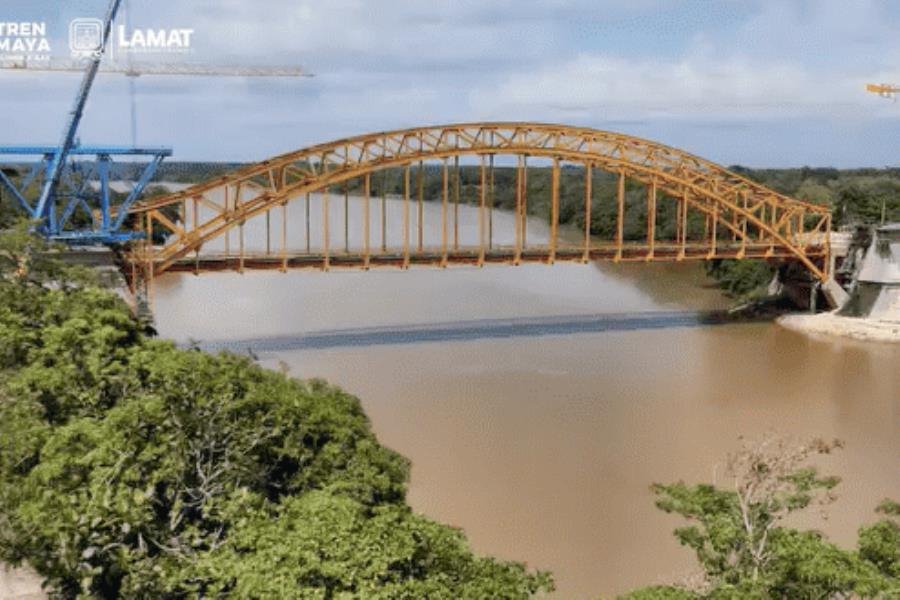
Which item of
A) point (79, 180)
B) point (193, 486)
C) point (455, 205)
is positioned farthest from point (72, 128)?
point (193, 486)

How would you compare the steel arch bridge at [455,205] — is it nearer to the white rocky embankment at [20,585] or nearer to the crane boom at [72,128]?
the crane boom at [72,128]

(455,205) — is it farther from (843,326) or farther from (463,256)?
(843,326)

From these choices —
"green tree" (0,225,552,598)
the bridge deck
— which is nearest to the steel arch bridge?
the bridge deck

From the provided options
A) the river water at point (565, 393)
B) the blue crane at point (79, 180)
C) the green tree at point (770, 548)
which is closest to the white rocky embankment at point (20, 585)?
the green tree at point (770, 548)

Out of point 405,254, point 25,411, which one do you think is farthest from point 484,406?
point 25,411

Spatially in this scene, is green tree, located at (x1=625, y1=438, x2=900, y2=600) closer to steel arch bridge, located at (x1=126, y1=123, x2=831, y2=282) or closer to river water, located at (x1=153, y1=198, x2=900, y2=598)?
river water, located at (x1=153, y1=198, x2=900, y2=598)

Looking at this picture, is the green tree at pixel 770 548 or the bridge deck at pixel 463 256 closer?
the green tree at pixel 770 548
